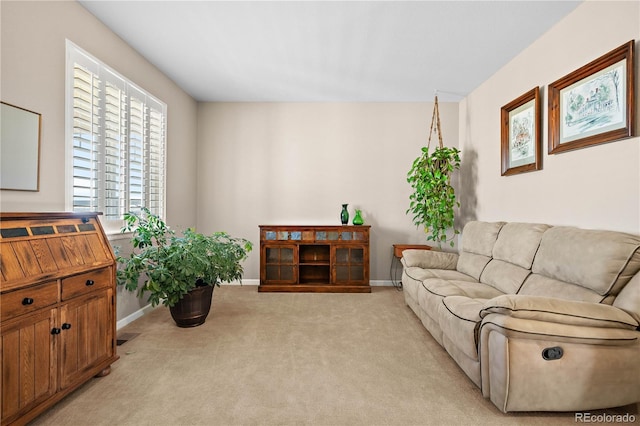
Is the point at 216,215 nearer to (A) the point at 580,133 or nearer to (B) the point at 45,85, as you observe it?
(B) the point at 45,85

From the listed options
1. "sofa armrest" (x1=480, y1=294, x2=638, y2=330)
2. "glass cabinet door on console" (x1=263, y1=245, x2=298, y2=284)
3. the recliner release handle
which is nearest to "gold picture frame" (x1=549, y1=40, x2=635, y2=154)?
"sofa armrest" (x1=480, y1=294, x2=638, y2=330)

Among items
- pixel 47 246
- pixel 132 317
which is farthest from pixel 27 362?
pixel 132 317

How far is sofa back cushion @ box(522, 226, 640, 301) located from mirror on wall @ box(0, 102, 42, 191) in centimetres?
355

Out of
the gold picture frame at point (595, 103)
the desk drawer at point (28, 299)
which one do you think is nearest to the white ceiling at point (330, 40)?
the gold picture frame at point (595, 103)

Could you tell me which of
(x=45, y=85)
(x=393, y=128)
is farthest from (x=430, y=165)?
(x=45, y=85)

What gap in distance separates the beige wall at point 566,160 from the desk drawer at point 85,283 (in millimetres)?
3464

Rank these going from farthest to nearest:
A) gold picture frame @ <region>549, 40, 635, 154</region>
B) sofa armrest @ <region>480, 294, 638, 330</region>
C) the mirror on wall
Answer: gold picture frame @ <region>549, 40, 635, 154</region> → the mirror on wall → sofa armrest @ <region>480, 294, 638, 330</region>

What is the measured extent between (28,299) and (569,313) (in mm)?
2776

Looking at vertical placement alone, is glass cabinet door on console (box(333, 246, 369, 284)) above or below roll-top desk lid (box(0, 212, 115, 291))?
below

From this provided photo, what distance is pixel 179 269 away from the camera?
2.75 m

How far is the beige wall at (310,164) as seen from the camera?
188 inches

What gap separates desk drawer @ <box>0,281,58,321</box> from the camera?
1.46m

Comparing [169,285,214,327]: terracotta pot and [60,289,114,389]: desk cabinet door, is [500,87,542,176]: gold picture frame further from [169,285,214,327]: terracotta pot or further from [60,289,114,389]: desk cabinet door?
[60,289,114,389]: desk cabinet door
